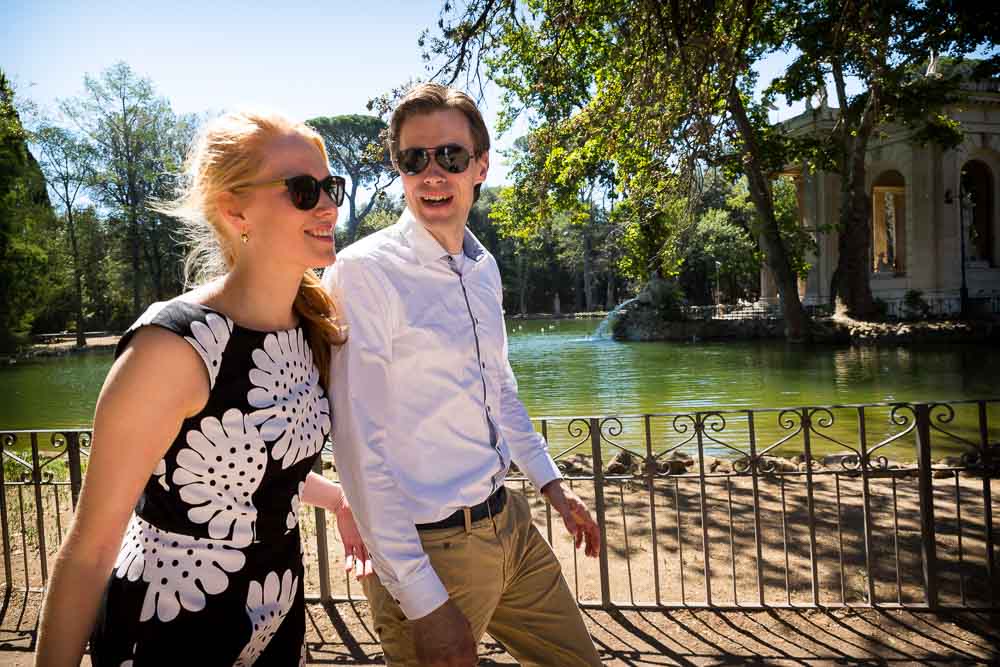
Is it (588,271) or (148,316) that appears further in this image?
(588,271)

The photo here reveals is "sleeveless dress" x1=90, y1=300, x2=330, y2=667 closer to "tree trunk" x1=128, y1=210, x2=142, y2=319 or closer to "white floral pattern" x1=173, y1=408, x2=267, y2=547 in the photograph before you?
"white floral pattern" x1=173, y1=408, x2=267, y2=547

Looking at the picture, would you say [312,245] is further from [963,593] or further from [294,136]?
[963,593]

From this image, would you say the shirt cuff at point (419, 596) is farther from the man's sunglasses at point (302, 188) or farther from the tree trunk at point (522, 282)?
the tree trunk at point (522, 282)

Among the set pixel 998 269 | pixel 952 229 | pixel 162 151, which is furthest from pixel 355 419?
pixel 162 151

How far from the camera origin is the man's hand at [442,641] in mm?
1697

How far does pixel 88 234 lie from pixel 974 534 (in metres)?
50.2

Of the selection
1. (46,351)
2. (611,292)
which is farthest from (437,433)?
(611,292)

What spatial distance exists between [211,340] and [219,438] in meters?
0.21

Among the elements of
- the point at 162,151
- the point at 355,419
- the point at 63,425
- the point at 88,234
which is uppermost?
the point at 162,151

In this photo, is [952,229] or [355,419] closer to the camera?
[355,419]

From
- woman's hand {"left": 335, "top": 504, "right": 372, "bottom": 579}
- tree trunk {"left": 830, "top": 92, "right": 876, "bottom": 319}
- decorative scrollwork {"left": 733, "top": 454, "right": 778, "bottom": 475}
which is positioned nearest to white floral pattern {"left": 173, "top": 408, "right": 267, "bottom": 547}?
woman's hand {"left": 335, "top": 504, "right": 372, "bottom": 579}

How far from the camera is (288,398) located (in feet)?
5.53

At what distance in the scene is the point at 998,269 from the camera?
31.1 m

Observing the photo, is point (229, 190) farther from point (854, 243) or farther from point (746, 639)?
point (854, 243)
